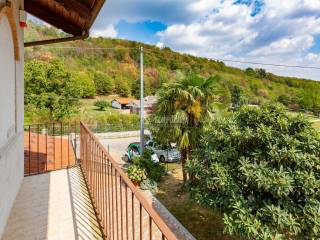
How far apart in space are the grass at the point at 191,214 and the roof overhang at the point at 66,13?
4266 millimetres

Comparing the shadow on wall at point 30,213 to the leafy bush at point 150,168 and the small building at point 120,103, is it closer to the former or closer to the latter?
the leafy bush at point 150,168

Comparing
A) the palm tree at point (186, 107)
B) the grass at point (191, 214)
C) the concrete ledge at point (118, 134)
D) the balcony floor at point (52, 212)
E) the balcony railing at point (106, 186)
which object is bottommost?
the grass at point (191, 214)

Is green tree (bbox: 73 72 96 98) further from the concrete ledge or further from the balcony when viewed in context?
the balcony

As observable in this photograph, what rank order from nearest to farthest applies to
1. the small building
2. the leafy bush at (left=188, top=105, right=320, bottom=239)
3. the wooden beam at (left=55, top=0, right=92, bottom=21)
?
the wooden beam at (left=55, top=0, right=92, bottom=21) → the leafy bush at (left=188, top=105, right=320, bottom=239) → the small building

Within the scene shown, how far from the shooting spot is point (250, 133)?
440 cm

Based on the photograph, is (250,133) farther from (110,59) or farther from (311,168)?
(110,59)

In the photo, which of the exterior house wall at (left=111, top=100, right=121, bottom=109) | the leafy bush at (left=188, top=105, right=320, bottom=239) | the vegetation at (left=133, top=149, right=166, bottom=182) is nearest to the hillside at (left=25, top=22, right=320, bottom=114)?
the exterior house wall at (left=111, top=100, right=121, bottom=109)

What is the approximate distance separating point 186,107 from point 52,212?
222 inches

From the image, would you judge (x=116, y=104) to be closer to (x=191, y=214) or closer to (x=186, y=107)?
(x=186, y=107)

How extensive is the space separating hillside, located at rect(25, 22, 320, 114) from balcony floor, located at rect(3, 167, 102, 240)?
3004 centimetres

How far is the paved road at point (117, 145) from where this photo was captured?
49.1 ft

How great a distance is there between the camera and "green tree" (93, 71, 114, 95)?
118 feet

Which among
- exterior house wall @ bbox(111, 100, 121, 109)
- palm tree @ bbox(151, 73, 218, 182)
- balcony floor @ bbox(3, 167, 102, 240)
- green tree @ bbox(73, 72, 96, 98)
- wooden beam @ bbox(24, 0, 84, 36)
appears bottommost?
balcony floor @ bbox(3, 167, 102, 240)

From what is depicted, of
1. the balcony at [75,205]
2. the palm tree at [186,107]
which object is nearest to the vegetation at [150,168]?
the palm tree at [186,107]
